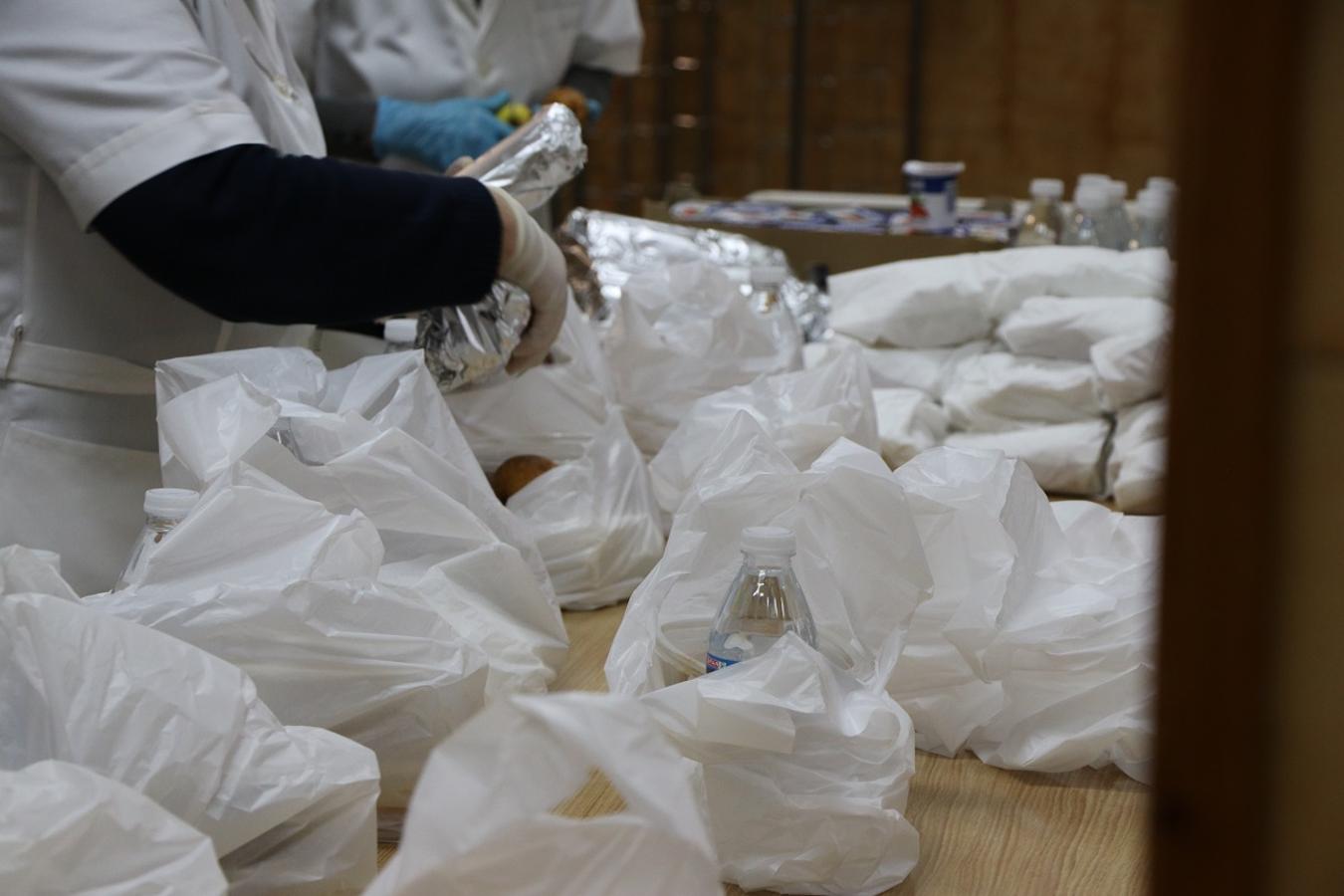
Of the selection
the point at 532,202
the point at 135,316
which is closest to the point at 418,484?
the point at 135,316

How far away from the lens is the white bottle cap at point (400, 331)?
1.22 meters

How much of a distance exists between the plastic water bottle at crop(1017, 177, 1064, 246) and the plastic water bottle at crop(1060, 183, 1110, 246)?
0.17 feet

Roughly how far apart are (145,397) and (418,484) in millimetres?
359

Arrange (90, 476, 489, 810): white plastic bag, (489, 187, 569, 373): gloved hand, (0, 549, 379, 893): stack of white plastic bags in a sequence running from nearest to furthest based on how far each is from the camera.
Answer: (0, 549, 379, 893): stack of white plastic bags, (90, 476, 489, 810): white plastic bag, (489, 187, 569, 373): gloved hand

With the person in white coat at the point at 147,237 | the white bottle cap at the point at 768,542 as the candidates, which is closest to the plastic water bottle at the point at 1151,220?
the person in white coat at the point at 147,237

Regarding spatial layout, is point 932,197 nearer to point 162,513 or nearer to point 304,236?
point 304,236

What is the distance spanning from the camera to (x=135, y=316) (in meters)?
1.11

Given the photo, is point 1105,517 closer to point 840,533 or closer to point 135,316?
point 840,533

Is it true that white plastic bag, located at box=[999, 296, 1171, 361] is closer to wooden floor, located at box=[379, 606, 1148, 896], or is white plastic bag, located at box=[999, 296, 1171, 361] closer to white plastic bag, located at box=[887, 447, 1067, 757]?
white plastic bag, located at box=[887, 447, 1067, 757]

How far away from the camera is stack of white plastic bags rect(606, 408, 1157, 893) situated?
0.71 meters

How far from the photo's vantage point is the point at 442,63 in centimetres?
208

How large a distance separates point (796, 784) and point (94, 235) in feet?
2.32

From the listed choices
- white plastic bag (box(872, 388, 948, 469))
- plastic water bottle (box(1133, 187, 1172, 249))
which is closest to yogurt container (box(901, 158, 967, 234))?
plastic water bottle (box(1133, 187, 1172, 249))

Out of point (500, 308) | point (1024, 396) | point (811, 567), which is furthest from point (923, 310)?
point (811, 567)
